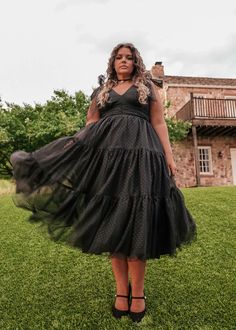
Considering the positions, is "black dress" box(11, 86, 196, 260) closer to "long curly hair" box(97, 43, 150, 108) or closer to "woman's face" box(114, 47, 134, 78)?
"long curly hair" box(97, 43, 150, 108)

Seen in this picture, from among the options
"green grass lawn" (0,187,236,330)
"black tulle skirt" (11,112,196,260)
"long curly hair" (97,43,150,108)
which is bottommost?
"green grass lawn" (0,187,236,330)

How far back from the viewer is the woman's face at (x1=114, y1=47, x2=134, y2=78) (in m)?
2.81

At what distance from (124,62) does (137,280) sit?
1.59 m

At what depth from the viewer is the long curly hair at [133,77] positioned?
108 inches

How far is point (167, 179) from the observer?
2.53 meters

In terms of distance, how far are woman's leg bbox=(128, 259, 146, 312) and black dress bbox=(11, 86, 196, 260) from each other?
17cm

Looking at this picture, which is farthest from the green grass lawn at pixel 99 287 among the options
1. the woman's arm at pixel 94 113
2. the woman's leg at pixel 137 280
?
the woman's arm at pixel 94 113

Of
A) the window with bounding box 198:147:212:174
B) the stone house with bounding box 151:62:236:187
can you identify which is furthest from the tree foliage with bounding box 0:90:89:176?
the window with bounding box 198:147:212:174

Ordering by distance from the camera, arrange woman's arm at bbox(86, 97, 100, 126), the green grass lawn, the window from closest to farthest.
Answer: the green grass lawn
woman's arm at bbox(86, 97, 100, 126)
the window

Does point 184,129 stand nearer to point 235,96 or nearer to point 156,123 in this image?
point 235,96

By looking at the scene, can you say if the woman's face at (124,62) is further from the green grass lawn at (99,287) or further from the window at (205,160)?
the window at (205,160)

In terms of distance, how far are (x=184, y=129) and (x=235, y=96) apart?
19.9 ft

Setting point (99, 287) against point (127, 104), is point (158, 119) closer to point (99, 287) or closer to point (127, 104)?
point (127, 104)

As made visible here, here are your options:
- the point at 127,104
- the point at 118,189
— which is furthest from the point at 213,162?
the point at 118,189
